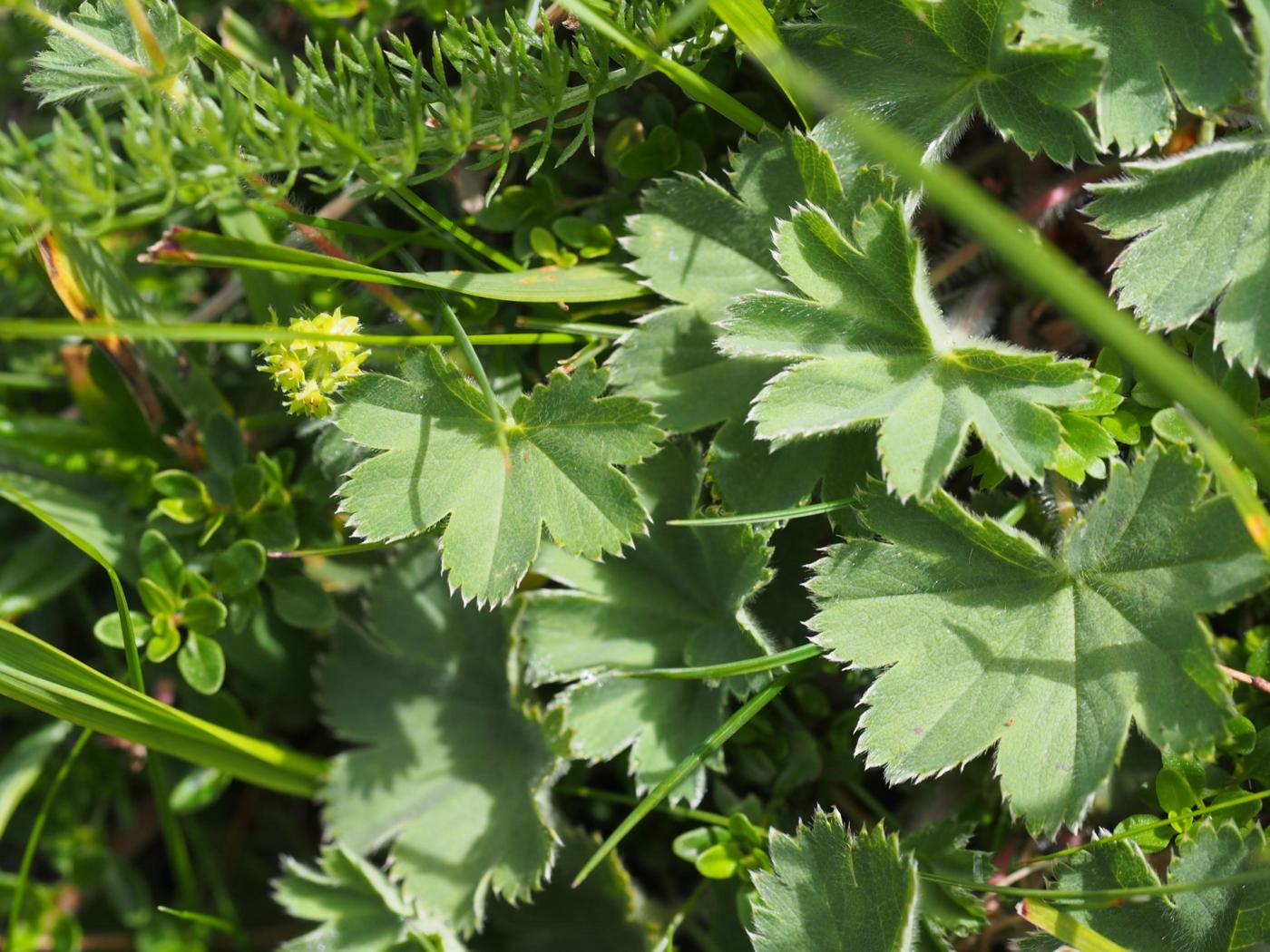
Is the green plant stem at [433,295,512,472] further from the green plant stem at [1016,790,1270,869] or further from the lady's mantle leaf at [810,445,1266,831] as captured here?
the green plant stem at [1016,790,1270,869]

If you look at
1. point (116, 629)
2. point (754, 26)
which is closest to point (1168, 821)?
point (754, 26)

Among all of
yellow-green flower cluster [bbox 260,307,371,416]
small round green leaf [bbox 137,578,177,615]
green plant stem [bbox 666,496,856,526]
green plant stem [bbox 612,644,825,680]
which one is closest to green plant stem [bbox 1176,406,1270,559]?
green plant stem [bbox 666,496,856,526]

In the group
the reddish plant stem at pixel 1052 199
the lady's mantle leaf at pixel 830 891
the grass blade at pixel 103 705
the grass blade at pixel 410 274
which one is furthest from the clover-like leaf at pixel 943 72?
the grass blade at pixel 103 705

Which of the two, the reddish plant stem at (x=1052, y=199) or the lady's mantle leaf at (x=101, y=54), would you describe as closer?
the lady's mantle leaf at (x=101, y=54)

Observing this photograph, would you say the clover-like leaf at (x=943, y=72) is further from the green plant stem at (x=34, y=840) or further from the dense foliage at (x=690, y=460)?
the green plant stem at (x=34, y=840)

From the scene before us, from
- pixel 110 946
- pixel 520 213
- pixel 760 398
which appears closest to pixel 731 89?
pixel 520 213

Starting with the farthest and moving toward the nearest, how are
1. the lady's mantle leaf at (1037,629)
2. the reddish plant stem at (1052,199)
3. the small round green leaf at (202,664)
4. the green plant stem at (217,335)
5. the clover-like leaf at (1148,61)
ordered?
the small round green leaf at (202,664), the reddish plant stem at (1052,199), the clover-like leaf at (1148,61), the lady's mantle leaf at (1037,629), the green plant stem at (217,335)

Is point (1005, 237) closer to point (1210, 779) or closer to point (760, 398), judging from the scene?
point (760, 398)
